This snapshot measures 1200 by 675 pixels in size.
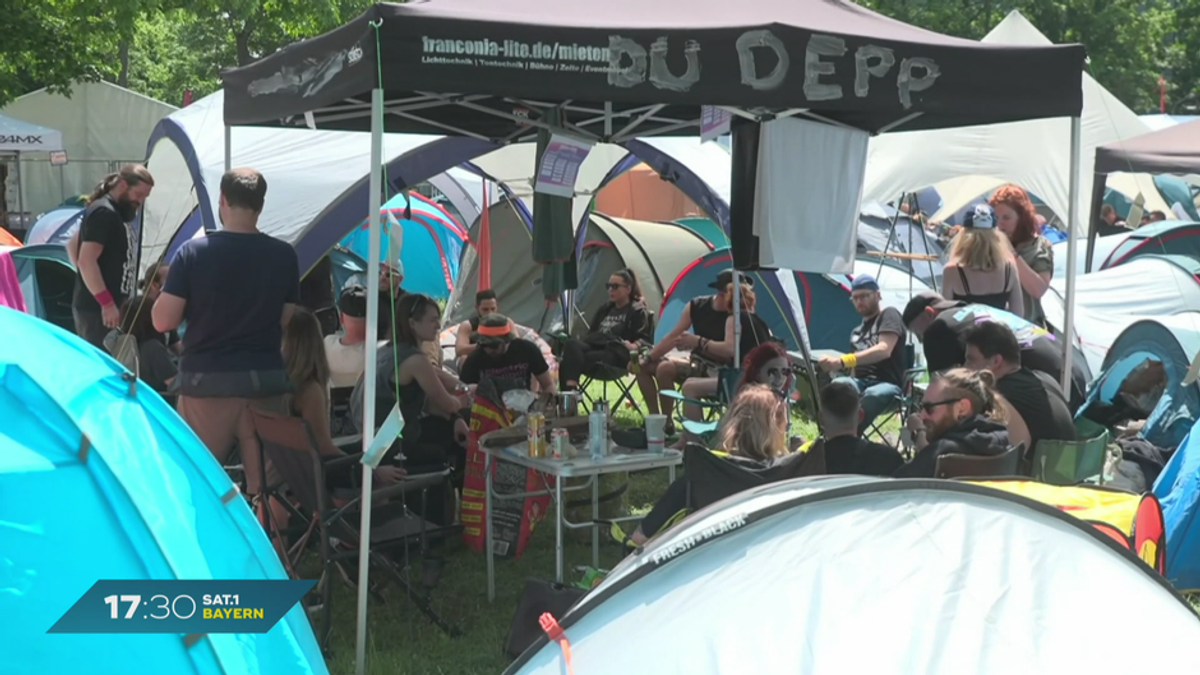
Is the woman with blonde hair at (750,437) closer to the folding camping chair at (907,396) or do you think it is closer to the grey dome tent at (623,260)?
the folding camping chair at (907,396)

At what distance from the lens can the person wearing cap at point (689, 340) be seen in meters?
7.91

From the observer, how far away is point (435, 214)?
1471 cm

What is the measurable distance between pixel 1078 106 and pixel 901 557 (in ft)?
10.3

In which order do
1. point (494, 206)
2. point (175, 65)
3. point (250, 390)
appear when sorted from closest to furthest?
1. point (250, 390)
2. point (494, 206)
3. point (175, 65)

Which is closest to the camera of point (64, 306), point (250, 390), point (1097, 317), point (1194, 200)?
point (250, 390)

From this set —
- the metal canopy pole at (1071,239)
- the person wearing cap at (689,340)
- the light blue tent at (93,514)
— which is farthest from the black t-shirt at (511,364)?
the light blue tent at (93,514)

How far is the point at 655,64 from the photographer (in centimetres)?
426

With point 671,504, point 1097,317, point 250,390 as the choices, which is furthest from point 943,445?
point 1097,317

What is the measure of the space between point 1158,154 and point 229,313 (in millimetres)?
6203

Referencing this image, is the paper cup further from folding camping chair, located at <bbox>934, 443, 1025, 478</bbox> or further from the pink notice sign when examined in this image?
the pink notice sign

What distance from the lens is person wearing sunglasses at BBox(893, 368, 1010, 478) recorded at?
4.22 m

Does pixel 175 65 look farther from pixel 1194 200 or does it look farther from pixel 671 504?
pixel 671 504

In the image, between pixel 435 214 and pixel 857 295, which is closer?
pixel 857 295

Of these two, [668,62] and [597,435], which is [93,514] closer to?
[597,435]
